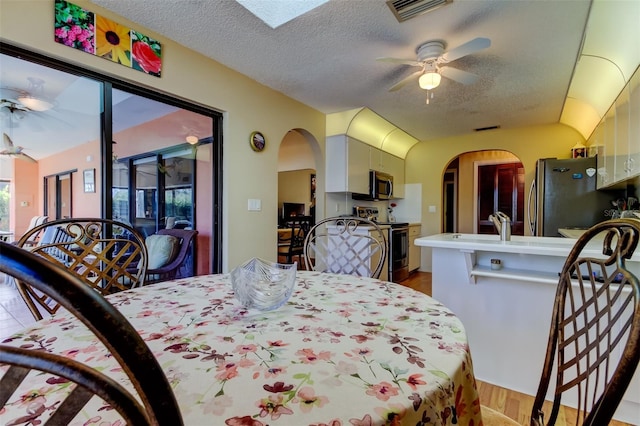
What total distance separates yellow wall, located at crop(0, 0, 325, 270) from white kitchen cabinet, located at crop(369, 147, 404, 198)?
115 centimetres

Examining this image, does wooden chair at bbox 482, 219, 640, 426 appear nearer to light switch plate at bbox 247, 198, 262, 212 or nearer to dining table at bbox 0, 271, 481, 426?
dining table at bbox 0, 271, 481, 426

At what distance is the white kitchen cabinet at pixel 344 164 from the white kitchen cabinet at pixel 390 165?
0.39 meters

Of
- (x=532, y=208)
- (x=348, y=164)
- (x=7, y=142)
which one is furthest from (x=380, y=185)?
(x=7, y=142)

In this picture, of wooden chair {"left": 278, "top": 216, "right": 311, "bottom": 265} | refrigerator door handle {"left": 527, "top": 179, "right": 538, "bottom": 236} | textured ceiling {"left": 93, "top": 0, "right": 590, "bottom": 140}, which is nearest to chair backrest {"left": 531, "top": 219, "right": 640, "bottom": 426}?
textured ceiling {"left": 93, "top": 0, "right": 590, "bottom": 140}

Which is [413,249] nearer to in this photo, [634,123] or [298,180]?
[634,123]

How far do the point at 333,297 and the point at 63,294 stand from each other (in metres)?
0.91

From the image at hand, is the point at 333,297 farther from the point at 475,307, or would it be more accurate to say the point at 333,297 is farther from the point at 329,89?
the point at 329,89

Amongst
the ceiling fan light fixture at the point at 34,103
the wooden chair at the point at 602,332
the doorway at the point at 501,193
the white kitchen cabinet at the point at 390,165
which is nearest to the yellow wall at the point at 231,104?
the white kitchen cabinet at the point at 390,165

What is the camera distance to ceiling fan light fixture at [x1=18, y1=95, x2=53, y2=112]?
260 cm

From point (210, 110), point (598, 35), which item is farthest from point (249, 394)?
point (598, 35)

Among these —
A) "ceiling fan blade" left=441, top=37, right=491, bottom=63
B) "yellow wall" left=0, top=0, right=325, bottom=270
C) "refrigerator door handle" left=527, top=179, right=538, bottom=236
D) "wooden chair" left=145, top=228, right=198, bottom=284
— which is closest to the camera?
"yellow wall" left=0, top=0, right=325, bottom=270

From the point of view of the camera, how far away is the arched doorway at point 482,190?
5.79m

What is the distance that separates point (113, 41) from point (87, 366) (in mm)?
2425

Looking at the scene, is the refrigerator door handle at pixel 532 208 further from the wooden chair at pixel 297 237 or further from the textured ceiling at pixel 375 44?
the wooden chair at pixel 297 237
